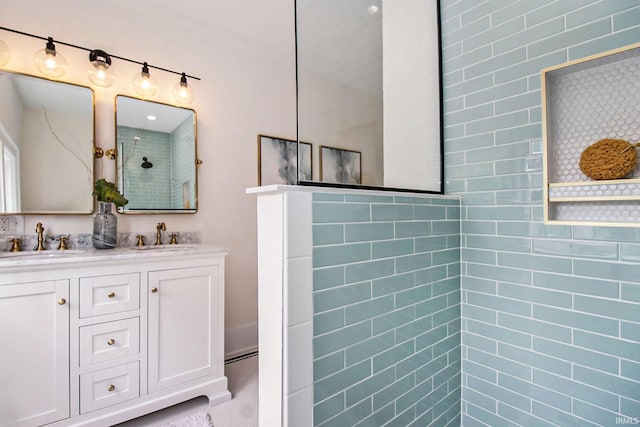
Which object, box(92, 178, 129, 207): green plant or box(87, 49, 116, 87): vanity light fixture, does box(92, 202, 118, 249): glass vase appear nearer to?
box(92, 178, 129, 207): green plant

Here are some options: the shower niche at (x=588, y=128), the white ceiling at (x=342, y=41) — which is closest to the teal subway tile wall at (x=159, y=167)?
the white ceiling at (x=342, y=41)

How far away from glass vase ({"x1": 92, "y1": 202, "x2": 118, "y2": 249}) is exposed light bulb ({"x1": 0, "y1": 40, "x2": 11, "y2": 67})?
92cm

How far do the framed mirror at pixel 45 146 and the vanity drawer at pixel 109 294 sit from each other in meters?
0.66

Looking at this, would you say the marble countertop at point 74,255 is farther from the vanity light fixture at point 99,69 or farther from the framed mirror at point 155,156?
the vanity light fixture at point 99,69

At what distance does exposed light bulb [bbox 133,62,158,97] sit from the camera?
2.15m

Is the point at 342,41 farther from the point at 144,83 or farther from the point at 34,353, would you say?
the point at 34,353

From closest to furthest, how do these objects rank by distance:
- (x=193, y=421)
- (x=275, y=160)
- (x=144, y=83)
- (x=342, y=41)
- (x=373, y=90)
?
(x=342, y=41) < (x=373, y=90) < (x=193, y=421) < (x=144, y=83) < (x=275, y=160)

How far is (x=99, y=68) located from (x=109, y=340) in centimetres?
174

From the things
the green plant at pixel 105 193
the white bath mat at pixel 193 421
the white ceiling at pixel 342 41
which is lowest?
the white bath mat at pixel 193 421

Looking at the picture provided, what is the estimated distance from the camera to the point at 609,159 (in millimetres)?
978

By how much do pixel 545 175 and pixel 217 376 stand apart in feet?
7.12

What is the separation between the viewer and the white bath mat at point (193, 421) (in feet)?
5.59

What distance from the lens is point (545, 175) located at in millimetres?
1116

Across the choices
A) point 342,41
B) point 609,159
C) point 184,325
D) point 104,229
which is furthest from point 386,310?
point 104,229
